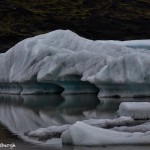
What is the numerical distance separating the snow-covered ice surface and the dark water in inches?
29.5

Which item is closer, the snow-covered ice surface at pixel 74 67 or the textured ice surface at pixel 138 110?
the textured ice surface at pixel 138 110

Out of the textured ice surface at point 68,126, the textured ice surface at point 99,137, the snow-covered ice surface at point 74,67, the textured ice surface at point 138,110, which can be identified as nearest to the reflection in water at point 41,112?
the textured ice surface at point 68,126

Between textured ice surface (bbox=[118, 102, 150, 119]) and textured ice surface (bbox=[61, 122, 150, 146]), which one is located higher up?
textured ice surface (bbox=[61, 122, 150, 146])

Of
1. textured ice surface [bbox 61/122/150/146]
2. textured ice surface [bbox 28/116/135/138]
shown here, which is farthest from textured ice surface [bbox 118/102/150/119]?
textured ice surface [bbox 61/122/150/146]

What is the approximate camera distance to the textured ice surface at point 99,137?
9.05 meters

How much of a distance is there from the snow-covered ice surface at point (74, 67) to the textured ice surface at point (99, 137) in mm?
9195

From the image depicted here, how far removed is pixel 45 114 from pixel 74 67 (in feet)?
21.0

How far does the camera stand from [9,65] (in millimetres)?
24516

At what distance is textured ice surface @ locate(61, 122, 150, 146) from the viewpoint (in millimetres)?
9055

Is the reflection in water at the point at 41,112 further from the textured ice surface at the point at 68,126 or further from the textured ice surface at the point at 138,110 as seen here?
the textured ice surface at the point at 138,110

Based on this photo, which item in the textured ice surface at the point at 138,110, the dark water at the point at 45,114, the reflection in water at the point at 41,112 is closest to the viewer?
the dark water at the point at 45,114

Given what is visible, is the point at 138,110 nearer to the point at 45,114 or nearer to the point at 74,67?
the point at 45,114

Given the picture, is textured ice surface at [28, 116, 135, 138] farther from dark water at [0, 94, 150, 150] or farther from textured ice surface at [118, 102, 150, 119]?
textured ice surface at [118, 102, 150, 119]

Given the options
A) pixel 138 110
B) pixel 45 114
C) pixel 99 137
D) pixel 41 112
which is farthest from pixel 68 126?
pixel 41 112
